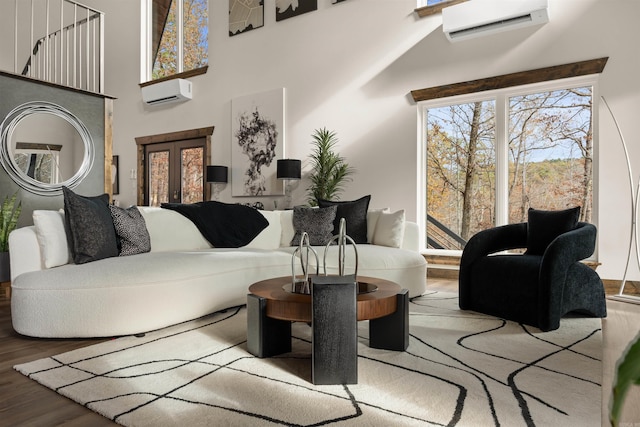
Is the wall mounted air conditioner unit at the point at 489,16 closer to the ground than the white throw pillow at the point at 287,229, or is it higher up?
higher up

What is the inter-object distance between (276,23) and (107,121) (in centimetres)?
273

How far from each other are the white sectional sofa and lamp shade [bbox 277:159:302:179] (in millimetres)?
2114

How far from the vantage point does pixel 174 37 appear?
23.7 feet

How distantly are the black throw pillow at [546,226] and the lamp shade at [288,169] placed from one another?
2.93 m

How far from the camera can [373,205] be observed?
517 cm

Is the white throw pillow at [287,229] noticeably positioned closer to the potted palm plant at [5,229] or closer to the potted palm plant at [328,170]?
the potted palm plant at [328,170]

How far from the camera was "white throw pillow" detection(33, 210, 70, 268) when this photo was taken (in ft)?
8.50

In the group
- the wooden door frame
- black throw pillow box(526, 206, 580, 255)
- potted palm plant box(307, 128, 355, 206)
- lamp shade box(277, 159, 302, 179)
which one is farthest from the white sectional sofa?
the wooden door frame

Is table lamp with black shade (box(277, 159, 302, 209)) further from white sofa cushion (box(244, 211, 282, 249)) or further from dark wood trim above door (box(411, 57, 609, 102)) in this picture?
dark wood trim above door (box(411, 57, 609, 102))

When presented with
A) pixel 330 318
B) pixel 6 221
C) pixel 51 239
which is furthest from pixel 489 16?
pixel 6 221

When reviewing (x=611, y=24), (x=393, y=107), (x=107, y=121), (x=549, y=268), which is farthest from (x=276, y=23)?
(x=549, y=268)

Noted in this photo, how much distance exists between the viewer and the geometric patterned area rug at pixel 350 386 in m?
1.51

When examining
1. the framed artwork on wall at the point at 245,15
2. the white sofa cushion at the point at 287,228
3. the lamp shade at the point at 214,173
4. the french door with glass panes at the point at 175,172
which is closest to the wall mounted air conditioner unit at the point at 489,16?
the white sofa cushion at the point at 287,228

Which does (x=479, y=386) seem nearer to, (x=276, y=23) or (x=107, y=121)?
(x=107, y=121)
